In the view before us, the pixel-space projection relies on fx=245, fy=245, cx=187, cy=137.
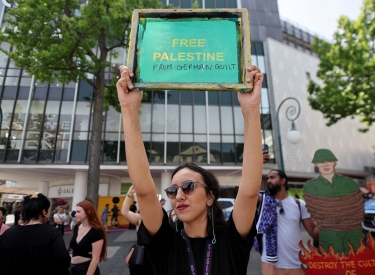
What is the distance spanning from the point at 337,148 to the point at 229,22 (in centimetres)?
2497

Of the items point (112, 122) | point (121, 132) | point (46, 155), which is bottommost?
point (46, 155)

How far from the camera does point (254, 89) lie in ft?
5.01

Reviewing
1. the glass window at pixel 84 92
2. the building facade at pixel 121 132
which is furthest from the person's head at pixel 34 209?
the glass window at pixel 84 92

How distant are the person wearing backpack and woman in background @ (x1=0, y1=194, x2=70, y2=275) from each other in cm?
236

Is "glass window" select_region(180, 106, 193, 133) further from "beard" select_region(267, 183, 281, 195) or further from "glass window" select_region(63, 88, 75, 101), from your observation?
"beard" select_region(267, 183, 281, 195)

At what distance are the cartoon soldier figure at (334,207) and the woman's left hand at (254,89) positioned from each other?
7.19 ft

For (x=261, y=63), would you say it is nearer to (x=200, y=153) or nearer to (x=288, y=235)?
(x=200, y=153)

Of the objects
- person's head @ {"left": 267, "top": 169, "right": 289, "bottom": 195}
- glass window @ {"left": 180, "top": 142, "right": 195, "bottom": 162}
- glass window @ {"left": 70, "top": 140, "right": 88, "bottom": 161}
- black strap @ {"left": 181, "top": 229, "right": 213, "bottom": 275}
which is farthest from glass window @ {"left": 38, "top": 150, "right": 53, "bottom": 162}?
black strap @ {"left": 181, "top": 229, "right": 213, "bottom": 275}

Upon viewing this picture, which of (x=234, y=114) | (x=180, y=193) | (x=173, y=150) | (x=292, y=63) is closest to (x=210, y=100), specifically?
(x=234, y=114)

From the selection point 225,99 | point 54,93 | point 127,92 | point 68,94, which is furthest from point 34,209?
point 225,99

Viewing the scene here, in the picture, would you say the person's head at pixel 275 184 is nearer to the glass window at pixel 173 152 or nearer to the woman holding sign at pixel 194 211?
the woman holding sign at pixel 194 211

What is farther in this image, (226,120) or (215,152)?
(226,120)

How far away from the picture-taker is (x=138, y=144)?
4.98 ft

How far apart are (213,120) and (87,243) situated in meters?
15.2
